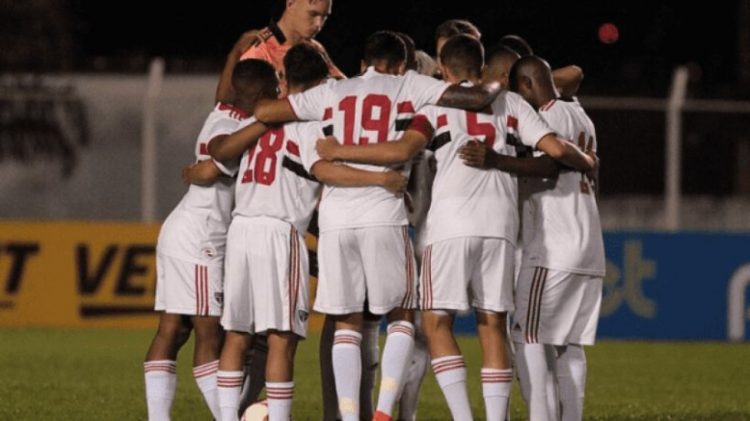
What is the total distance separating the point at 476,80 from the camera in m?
8.50

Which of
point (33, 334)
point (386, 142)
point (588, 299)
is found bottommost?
point (33, 334)

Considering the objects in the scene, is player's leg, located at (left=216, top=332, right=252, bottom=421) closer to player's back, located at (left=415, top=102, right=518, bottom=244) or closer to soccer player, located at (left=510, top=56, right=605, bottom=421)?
player's back, located at (left=415, top=102, right=518, bottom=244)

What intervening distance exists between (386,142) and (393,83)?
34 cm

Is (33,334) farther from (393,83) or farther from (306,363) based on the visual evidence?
(393,83)

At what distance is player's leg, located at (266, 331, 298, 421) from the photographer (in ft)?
26.9

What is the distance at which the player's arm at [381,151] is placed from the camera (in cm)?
818

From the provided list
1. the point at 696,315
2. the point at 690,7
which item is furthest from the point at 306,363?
the point at 690,7

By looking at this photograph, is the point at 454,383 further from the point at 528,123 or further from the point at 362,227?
the point at 528,123

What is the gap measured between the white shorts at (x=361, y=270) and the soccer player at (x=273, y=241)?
0.41 feet

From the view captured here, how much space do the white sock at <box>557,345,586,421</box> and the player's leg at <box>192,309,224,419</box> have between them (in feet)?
5.73

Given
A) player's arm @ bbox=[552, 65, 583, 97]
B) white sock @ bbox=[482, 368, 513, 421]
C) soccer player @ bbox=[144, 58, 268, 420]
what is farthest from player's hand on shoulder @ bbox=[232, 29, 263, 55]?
white sock @ bbox=[482, 368, 513, 421]

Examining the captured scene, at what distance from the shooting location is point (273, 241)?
27.4 ft

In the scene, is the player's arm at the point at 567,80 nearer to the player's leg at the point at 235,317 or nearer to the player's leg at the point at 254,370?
the player's leg at the point at 235,317

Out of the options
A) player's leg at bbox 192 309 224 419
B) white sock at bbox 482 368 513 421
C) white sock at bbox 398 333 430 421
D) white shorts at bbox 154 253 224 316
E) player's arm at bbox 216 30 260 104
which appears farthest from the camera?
white sock at bbox 398 333 430 421
